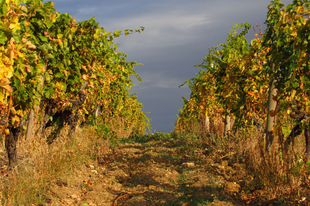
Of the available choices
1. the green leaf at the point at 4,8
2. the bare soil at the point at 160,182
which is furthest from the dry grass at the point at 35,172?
the green leaf at the point at 4,8

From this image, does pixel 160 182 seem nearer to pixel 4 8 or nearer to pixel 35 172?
pixel 35 172

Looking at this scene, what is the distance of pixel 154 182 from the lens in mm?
5828

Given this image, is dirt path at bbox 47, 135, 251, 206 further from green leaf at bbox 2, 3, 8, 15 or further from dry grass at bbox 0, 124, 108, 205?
green leaf at bbox 2, 3, 8, 15

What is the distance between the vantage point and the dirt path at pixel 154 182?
4809 millimetres

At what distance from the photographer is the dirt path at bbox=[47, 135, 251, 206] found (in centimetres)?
481

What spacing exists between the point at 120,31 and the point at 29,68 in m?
3.67

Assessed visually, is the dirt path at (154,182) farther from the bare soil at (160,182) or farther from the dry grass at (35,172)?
the dry grass at (35,172)

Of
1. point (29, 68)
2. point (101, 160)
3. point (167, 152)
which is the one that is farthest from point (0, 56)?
point (167, 152)

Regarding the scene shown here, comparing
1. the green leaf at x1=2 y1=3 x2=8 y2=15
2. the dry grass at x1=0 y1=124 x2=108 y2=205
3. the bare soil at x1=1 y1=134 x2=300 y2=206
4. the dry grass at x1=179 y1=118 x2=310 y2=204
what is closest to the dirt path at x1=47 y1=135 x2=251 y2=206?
the bare soil at x1=1 y1=134 x2=300 y2=206

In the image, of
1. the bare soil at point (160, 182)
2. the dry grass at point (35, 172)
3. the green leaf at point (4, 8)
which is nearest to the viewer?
the green leaf at point (4, 8)

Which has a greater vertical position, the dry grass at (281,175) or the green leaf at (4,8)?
the green leaf at (4,8)

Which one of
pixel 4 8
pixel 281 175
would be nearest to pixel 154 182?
pixel 281 175

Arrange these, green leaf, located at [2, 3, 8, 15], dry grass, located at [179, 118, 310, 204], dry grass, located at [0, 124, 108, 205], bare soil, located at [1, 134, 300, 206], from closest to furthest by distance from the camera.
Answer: green leaf, located at [2, 3, 8, 15]
dry grass, located at [179, 118, 310, 204]
dry grass, located at [0, 124, 108, 205]
bare soil, located at [1, 134, 300, 206]

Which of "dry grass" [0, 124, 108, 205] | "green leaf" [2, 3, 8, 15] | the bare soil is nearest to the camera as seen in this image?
"green leaf" [2, 3, 8, 15]
